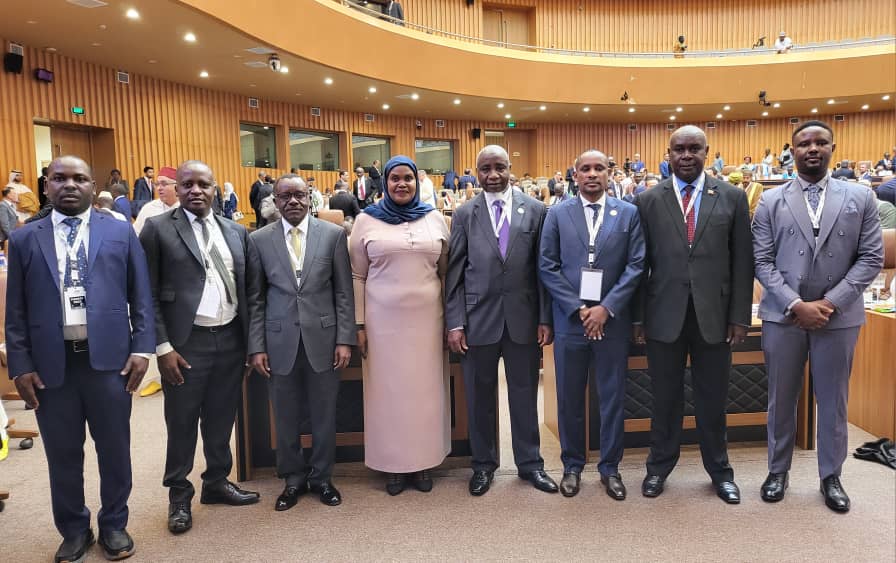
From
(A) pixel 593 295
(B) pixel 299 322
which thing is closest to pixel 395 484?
(B) pixel 299 322

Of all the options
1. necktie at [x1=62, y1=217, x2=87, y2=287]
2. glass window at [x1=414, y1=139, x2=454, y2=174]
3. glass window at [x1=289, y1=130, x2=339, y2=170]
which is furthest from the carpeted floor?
glass window at [x1=414, y1=139, x2=454, y2=174]

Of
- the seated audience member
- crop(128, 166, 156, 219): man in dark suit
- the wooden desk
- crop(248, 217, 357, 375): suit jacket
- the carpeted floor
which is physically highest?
the seated audience member

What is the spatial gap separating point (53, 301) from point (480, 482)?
2006mm

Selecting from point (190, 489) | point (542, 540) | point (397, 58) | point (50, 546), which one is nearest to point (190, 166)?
point (190, 489)

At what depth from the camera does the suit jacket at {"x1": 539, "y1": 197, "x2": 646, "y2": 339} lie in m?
2.81

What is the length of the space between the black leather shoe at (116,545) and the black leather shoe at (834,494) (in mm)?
2988

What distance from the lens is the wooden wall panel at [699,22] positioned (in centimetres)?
1998

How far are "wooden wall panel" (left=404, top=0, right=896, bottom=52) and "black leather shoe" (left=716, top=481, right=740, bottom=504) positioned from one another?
749 inches

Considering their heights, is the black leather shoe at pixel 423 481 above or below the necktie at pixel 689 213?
below

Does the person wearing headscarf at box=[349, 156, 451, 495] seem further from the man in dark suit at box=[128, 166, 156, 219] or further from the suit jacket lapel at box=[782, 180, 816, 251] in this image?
the man in dark suit at box=[128, 166, 156, 219]

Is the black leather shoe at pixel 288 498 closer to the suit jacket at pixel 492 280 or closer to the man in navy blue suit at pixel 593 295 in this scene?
the suit jacket at pixel 492 280

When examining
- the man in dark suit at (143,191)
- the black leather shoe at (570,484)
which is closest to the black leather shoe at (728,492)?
the black leather shoe at (570,484)

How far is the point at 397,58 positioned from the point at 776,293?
1218 centimetres

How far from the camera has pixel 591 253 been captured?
2857 millimetres
